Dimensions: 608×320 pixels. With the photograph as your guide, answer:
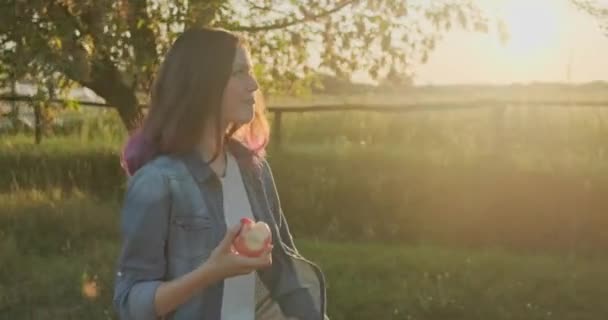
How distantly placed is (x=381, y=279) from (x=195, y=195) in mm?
6117

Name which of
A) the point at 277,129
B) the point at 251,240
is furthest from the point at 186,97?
the point at 277,129

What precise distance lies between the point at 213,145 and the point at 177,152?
11 centimetres

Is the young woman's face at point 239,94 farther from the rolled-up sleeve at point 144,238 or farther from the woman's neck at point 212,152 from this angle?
the rolled-up sleeve at point 144,238

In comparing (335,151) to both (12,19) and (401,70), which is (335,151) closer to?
(401,70)

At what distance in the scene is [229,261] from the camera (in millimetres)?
2656

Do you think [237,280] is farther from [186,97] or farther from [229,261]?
[186,97]

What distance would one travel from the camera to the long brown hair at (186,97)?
287 cm

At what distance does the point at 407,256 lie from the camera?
9500mm

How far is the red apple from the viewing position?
2639 millimetres

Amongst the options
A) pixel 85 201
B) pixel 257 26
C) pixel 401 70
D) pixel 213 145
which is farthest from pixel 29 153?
pixel 213 145

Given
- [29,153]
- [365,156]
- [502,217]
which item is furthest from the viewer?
[29,153]

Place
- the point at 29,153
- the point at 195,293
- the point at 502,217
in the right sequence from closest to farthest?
the point at 195,293, the point at 502,217, the point at 29,153

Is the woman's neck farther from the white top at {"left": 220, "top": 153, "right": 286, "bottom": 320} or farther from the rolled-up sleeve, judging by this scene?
the rolled-up sleeve

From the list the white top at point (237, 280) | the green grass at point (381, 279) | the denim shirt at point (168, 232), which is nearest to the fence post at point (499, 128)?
the green grass at point (381, 279)
